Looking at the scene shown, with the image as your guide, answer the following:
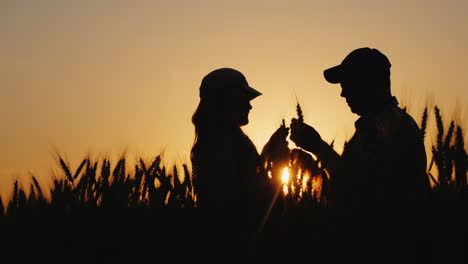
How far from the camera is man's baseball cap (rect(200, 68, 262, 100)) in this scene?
343cm

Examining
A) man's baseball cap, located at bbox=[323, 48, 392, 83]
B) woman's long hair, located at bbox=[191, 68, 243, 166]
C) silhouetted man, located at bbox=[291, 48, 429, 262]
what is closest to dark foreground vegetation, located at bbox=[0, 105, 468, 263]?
silhouetted man, located at bbox=[291, 48, 429, 262]

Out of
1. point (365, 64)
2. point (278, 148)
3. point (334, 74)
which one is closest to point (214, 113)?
point (334, 74)

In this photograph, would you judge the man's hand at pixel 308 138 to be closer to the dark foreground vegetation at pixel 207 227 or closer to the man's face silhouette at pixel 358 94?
the man's face silhouette at pixel 358 94

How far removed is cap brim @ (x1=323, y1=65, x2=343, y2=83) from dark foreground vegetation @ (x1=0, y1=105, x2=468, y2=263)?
1.46 meters

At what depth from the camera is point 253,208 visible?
1972 millimetres

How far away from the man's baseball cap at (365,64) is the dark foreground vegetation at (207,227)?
1.34 m

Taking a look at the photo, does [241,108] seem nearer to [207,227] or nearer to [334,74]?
[334,74]

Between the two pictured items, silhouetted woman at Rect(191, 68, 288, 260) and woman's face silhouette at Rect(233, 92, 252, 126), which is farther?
woman's face silhouette at Rect(233, 92, 252, 126)

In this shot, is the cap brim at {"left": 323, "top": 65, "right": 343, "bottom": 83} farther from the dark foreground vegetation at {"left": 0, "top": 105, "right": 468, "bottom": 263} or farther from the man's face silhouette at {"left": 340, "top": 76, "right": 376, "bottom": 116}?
the dark foreground vegetation at {"left": 0, "top": 105, "right": 468, "bottom": 263}

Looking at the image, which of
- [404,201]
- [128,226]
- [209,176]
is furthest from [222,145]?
[404,201]

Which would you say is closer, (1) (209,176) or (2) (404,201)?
(2) (404,201)

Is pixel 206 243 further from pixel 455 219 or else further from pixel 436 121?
pixel 436 121

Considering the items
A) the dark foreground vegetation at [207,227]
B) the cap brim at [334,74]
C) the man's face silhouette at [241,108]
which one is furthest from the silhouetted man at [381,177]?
the cap brim at [334,74]

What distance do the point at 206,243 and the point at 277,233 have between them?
235 mm
